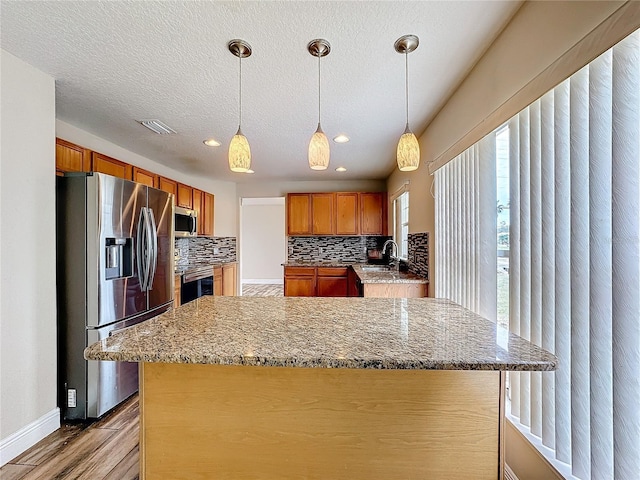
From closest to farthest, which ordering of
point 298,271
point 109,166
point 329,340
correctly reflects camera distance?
point 329,340 < point 109,166 < point 298,271

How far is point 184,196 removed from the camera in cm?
443

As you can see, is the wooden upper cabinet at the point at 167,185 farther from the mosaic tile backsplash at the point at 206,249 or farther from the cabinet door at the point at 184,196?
the mosaic tile backsplash at the point at 206,249

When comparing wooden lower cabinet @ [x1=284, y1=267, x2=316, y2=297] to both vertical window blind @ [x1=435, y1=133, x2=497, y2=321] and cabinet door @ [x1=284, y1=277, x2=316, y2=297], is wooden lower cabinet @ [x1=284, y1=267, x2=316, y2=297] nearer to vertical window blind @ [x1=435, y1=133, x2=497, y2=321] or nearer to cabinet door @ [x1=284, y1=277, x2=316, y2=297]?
cabinet door @ [x1=284, y1=277, x2=316, y2=297]

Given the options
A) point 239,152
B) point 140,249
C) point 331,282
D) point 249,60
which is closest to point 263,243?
point 331,282

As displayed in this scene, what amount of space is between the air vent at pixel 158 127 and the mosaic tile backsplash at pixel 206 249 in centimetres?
228

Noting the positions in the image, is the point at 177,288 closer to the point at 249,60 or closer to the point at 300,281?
the point at 300,281

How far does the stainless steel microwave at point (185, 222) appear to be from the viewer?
13.4 feet

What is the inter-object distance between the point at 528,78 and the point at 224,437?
1.94 meters

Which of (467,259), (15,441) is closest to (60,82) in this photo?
(15,441)

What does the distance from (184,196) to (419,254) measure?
339 cm

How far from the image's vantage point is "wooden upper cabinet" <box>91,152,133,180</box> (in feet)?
9.40

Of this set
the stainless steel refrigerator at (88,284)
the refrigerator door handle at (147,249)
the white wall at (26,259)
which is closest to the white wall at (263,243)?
the refrigerator door handle at (147,249)

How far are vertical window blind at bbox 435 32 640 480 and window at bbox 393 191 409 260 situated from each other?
2773mm

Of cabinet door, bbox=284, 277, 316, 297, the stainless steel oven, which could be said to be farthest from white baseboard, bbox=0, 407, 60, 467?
cabinet door, bbox=284, 277, 316, 297
